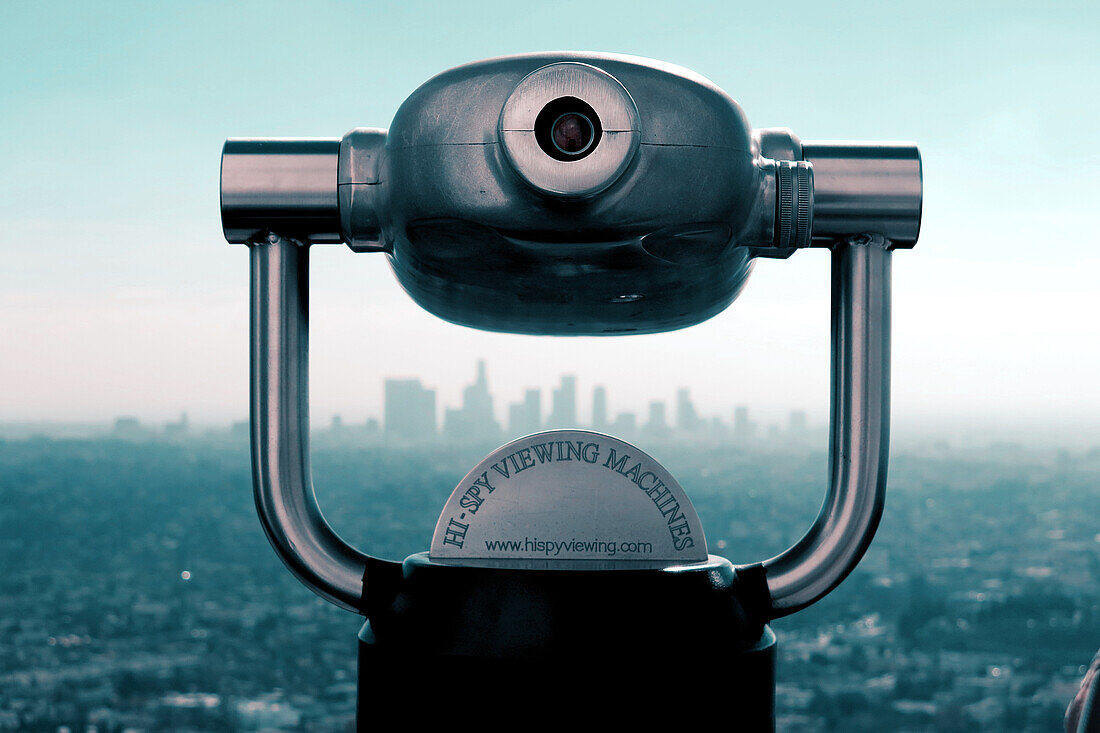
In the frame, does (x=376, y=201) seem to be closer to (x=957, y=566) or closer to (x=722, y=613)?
(x=722, y=613)

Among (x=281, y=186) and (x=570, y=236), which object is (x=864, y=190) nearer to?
(x=570, y=236)

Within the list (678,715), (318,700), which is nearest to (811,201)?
(678,715)

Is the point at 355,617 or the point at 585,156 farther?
the point at 355,617

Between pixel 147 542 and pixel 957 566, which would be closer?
pixel 957 566

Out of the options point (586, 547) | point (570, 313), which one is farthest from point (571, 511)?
point (570, 313)

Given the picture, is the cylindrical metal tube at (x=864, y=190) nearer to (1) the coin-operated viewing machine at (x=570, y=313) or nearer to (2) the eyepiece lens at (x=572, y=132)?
(1) the coin-operated viewing machine at (x=570, y=313)

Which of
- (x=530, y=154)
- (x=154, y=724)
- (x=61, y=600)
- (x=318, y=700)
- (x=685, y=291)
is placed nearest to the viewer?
(x=530, y=154)

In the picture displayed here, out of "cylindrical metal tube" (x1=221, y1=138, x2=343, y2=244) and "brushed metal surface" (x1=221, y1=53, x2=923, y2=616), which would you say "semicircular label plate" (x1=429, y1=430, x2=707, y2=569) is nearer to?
"brushed metal surface" (x1=221, y1=53, x2=923, y2=616)

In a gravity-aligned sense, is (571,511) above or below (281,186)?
below
